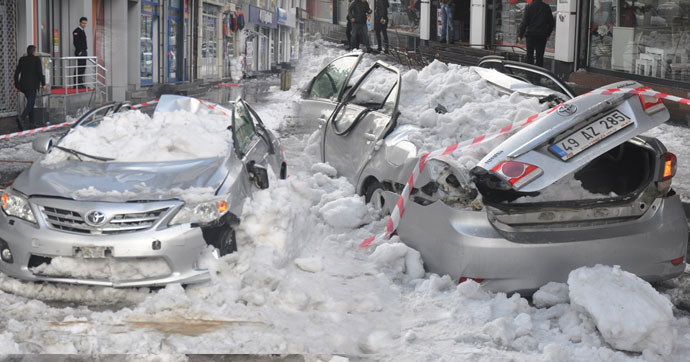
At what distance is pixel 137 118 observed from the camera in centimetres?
752

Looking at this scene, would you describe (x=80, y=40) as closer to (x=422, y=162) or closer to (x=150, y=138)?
(x=150, y=138)

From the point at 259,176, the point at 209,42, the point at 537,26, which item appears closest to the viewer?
the point at 259,176

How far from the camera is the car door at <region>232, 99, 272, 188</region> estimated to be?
23.4 feet

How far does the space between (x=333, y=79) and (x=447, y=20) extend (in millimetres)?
21803

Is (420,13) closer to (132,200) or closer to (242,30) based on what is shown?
(242,30)

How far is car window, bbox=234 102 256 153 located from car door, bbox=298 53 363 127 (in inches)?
61.1

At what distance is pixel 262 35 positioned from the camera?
54906 mm

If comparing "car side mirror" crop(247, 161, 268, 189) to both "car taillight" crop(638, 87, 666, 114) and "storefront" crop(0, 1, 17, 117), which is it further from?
"storefront" crop(0, 1, 17, 117)

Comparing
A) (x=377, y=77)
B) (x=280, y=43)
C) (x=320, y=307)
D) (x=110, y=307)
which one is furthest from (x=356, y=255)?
(x=280, y=43)

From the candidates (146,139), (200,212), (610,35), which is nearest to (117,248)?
(200,212)

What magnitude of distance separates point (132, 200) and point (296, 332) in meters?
1.57

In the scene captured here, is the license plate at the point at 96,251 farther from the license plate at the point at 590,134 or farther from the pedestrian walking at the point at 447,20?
the pedestrian walking at the point at 447,20

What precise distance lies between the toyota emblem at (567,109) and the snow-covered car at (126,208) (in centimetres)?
241

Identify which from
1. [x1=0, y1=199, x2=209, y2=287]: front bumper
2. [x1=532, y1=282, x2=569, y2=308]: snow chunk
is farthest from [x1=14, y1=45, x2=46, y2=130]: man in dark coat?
[x1=532, y1=282, x2=569, y2=308]: snow chunk
